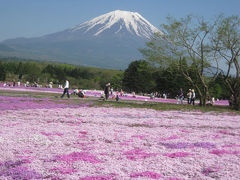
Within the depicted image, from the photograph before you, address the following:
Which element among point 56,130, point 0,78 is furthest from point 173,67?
point 0,78

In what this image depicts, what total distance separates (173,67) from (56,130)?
32.8 metres

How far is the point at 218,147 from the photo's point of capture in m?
13.1

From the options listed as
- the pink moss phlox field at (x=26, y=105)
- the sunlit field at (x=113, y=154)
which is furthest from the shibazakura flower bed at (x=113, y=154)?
the pink moss phlox field at (x=26, y=105)

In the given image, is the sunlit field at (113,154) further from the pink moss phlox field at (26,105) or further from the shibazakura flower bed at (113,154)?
the pink moss phlox field at (26,105)

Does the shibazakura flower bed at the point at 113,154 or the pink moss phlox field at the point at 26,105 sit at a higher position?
the pink moss phlox field at the point at 26,105

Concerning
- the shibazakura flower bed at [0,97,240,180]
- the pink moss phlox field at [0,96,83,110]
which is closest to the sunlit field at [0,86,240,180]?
the shibazakura flower bed at [0,97,240,180]

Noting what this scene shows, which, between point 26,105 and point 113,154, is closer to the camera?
point 113,154

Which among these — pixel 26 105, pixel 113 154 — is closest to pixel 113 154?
pixel 113 154

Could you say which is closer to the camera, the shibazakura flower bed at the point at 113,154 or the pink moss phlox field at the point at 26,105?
the shibazakura flower bed at the point at 113,154

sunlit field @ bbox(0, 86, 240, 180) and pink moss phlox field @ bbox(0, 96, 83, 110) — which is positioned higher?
pink moss phlox field @ bbox(0, 96, 83, 110)

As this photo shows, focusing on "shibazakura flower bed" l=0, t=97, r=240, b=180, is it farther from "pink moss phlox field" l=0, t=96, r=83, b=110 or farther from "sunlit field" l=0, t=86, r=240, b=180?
→ "pink moss phlox field" l=0, t=96, r=83, b=110

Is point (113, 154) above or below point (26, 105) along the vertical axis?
below

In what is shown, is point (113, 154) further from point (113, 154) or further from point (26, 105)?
point (26, 105)

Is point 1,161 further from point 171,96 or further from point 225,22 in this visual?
point 171,96
